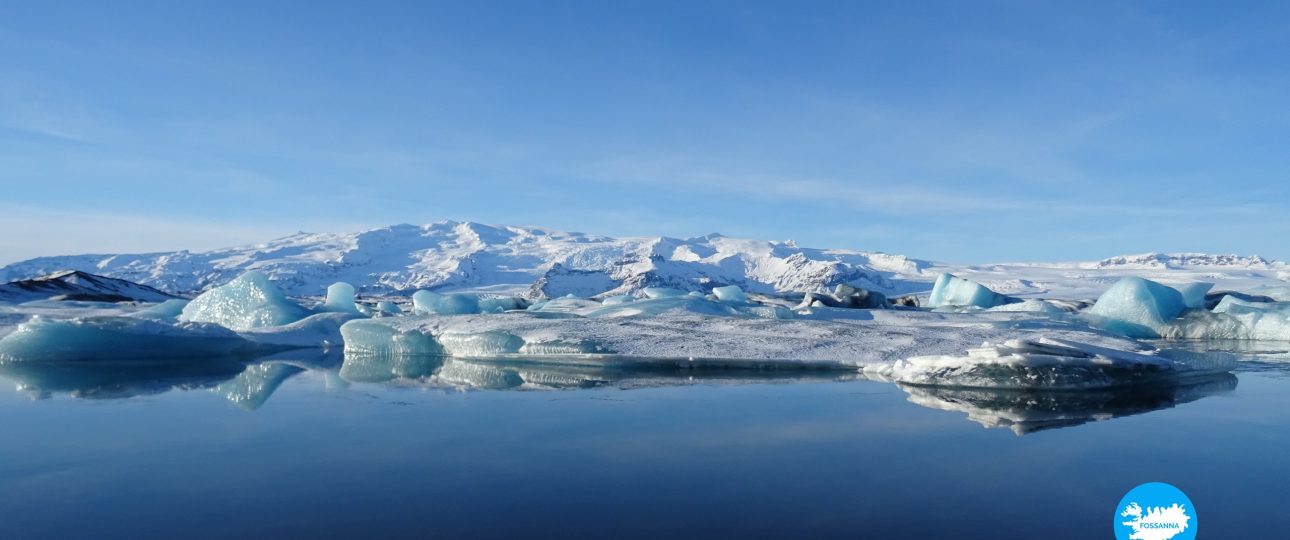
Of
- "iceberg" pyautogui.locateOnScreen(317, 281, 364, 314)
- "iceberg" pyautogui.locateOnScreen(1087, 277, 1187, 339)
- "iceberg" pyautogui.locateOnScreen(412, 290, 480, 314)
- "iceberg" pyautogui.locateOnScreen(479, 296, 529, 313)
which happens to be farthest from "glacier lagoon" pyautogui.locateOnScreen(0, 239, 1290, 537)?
"iceberg" pyautogui.locateOnScreen(479, 296, 529, 313)

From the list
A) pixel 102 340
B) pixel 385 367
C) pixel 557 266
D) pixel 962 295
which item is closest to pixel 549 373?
pixel 385 367

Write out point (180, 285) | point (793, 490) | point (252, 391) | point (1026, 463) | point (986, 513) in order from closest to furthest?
1. point (986, 513)
2. point (793, 490)
3. point (1026, 463)
4. point (252, 391)
5. point (180, 285)

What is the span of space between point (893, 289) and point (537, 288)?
51147mm

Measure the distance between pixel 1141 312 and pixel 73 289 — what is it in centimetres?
3115

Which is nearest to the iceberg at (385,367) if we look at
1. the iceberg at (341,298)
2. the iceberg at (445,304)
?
the iceberg at (445,304)

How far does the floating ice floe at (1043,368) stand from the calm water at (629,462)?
27 cm

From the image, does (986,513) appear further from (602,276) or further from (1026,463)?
(602,276)

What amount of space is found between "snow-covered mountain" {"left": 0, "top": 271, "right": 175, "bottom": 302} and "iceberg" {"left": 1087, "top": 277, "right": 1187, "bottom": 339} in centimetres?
2467

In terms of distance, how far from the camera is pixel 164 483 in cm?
334

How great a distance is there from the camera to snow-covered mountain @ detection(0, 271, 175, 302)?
21.8 m

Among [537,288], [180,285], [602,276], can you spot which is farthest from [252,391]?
[180,285]

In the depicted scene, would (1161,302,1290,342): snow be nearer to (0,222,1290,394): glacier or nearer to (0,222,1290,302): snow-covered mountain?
(0,222,1290,394): glacier

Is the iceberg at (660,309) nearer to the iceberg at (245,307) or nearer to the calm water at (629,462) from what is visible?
the iceberg at (245,307)

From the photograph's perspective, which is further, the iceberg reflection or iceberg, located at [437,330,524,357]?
iceberg, located at [437,330,524,357]
